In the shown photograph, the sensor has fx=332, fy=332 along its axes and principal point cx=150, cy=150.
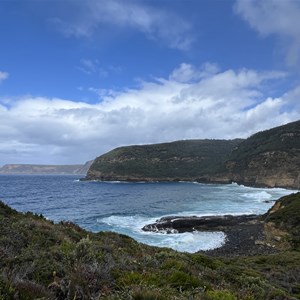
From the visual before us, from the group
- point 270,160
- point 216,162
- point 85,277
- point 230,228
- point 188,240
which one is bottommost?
point 188,240

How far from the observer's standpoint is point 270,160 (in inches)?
4574

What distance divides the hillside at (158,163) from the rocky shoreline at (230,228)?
106996mm

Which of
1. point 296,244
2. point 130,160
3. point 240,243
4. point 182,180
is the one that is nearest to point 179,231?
point 240,243

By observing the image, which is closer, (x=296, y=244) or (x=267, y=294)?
(x=267, y=294)

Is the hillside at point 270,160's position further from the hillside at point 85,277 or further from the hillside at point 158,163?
the hillside at point 85,277

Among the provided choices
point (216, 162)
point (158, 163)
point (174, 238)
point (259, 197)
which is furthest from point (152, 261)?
point (158, 163)

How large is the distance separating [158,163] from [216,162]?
1158 inches

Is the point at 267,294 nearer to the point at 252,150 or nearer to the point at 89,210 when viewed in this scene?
the point at 89,210

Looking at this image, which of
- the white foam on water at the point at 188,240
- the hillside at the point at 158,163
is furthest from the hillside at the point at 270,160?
the white foam on water at the point at 188,240

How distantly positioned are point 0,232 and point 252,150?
135911 millimetres

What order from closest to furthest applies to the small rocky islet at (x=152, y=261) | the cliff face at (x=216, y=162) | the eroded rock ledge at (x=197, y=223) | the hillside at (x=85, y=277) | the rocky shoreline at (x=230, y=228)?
the hillside at (x=85, y=277)
the small rocky islet at (x=152, y=261)
the rocky shoreline at (x=230, y=228)
the eroded rock ledge at (x=197, y=223)
the cliff face at (x=216, y=162)

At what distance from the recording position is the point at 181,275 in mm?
6191

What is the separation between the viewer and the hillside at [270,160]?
354 feet

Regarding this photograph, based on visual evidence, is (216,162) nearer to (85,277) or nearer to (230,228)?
(230,228)
